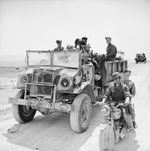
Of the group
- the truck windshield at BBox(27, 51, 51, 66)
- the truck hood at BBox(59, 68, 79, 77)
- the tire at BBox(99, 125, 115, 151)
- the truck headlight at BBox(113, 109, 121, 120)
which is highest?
the truck windshield at BBox(27, 51, 51, 66)

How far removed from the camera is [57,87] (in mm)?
7203

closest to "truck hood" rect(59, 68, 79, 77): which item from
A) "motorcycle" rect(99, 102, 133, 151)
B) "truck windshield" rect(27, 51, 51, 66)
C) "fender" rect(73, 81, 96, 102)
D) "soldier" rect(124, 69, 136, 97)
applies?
"fender" rect(73, 81, 96, 102)

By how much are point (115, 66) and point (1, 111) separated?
4.49 meters

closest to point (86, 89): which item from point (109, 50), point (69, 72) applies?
point (69, 72)

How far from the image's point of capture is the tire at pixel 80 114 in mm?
6766

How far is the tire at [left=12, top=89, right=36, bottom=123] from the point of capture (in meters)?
7.76

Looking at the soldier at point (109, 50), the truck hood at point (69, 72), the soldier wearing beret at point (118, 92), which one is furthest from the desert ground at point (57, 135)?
the soldier at point (109, 50)

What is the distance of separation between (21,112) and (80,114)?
6.59 feet

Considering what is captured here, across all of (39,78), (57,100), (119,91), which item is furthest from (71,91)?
(119,91)

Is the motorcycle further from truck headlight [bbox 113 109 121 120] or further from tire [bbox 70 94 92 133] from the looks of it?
tire [bbox 70 94 92 133]

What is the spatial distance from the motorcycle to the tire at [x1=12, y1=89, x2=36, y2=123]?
2.65 metres

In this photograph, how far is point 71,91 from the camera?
7.16 meters

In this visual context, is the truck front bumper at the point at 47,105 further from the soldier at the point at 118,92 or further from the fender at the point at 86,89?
the soldier at the point at 118,92

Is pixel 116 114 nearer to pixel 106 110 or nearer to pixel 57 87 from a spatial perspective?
pixel 106 110
